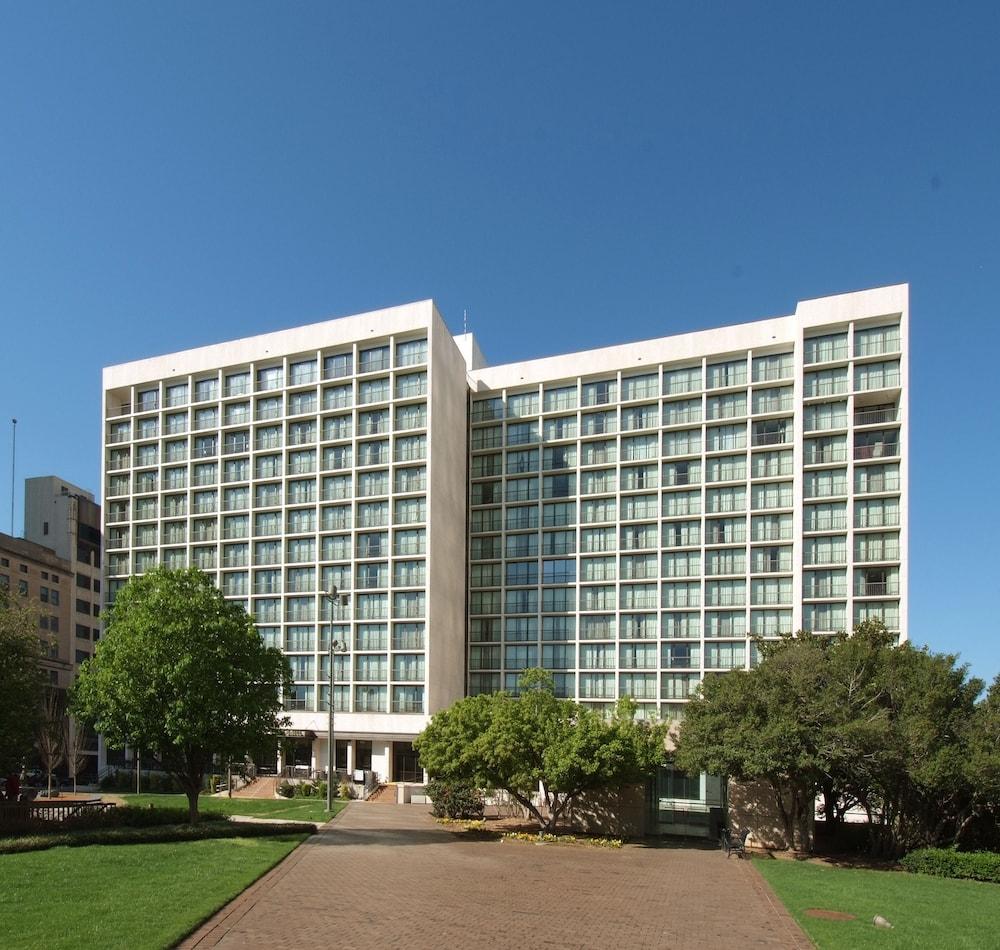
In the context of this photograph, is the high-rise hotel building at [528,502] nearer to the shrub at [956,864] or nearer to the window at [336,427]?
the window at [336,427]

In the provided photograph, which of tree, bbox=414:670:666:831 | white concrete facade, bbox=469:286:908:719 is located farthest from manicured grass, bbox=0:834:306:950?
white concrete facade, bbox=469:286:908:719

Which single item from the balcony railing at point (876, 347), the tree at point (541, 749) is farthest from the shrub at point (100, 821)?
the balcony railing at point (876, 347)

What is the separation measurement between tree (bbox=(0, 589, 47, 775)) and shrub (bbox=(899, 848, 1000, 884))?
109 feet

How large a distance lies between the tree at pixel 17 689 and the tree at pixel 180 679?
1670mm

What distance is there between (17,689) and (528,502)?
146 feet

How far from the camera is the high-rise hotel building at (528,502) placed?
63562 millimetres

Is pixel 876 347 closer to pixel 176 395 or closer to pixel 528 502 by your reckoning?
pixel 528 502

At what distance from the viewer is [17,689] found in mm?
33125

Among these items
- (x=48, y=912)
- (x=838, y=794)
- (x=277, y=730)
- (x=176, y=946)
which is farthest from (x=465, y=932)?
(x=838, y=794)

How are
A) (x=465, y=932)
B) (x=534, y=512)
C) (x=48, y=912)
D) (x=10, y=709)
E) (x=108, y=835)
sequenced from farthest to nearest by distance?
(x=534, y=512) → (x=10, y=709) → (x=108, y=835) → (x=465, y=932) → (x=48, y=912)

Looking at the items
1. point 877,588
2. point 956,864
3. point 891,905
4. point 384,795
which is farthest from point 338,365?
point 891,905

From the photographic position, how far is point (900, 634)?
5981 cm

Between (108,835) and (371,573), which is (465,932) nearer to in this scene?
(108,835)

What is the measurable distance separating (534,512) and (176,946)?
183 ft
